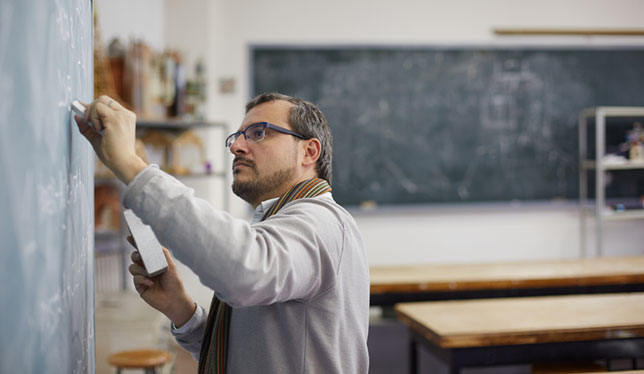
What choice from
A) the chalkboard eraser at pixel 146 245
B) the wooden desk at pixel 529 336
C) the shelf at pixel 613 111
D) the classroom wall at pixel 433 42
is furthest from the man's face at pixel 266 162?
the shelf at pixel 613 111

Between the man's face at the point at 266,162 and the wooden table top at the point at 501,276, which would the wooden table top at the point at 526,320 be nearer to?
the wooden table top at the point at 501,276

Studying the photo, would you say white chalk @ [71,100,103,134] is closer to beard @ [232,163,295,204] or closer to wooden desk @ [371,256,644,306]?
beard @ [232,163,295,204]

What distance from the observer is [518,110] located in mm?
4289

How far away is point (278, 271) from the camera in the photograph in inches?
28.9

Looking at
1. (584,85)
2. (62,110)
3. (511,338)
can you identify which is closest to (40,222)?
(62,110)

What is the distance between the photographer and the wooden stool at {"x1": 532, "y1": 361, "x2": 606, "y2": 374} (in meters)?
1.83

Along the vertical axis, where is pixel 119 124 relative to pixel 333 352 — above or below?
above

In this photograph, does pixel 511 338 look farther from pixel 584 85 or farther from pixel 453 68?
pixel 584 85

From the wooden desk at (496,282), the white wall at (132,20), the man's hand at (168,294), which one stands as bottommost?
the wooden desk at (496,282)

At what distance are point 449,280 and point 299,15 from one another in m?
2.58

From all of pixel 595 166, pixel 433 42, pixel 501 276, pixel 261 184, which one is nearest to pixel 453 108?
pixel 433 42

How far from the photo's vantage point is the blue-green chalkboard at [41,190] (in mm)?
554

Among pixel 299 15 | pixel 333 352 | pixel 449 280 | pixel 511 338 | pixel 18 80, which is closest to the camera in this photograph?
pixel 18 80

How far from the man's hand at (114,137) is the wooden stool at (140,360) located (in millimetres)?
1587
